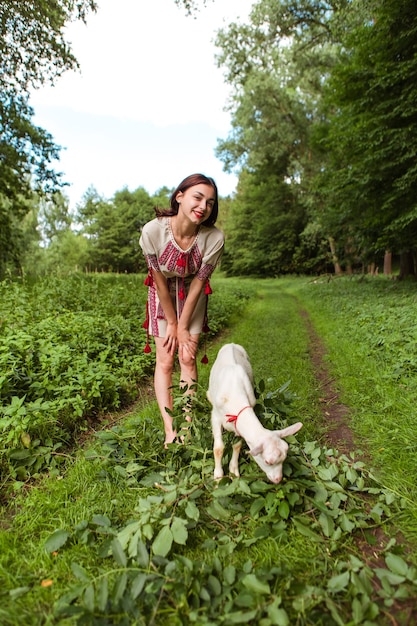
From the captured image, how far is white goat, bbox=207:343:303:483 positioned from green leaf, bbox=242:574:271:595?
528 mm

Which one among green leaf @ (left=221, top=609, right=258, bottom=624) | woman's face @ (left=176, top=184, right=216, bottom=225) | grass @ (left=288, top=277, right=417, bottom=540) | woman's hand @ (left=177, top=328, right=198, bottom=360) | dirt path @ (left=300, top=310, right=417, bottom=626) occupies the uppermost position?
woman's face @ (left=176, top=184, right=216, bottom=225)

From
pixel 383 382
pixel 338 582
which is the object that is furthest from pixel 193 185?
pixel 383 382

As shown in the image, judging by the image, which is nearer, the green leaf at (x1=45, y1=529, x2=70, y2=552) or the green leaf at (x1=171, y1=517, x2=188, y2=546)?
the green leaf at (x1=171, y1=517, x2=188, y2=546)

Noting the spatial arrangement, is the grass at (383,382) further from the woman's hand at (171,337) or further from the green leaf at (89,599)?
the woman's hand at (171,337)

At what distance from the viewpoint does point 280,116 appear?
77.2 ft

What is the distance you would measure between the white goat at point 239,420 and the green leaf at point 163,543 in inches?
23.6

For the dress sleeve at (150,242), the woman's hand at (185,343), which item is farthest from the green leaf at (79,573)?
the dress sleeve at (150,242)

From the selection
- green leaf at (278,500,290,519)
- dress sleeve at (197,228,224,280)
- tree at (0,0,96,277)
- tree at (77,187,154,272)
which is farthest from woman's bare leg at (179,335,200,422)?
tree at (77,187,154,272)

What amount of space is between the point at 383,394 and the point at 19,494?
3657 mm

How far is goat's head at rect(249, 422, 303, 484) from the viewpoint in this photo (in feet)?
6.40

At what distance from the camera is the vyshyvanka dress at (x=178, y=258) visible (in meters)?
2.89

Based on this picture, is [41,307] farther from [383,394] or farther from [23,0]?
[23,0]

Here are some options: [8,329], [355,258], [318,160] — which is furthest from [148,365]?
[318,160]

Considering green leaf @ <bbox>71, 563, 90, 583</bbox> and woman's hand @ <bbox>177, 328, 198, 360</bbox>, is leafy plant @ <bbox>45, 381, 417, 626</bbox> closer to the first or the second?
green leaf @ <bbox>71, 563, 90, 583</bbox>
